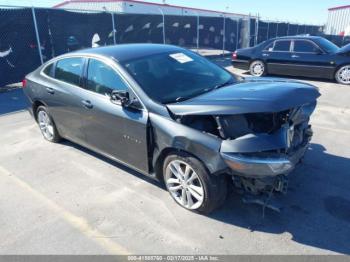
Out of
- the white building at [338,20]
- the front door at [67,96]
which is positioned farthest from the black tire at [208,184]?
the white building at [338,20]

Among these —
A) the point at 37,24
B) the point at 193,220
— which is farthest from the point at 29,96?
the point at 37,24

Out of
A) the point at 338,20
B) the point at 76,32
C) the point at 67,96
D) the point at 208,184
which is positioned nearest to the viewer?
the point at 208,184

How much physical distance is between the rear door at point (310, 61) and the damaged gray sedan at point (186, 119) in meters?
6.66

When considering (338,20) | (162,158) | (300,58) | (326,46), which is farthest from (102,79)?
(338,20)

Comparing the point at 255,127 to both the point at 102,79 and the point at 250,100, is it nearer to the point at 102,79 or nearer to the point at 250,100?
the point at 250,100

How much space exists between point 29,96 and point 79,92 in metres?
1.79

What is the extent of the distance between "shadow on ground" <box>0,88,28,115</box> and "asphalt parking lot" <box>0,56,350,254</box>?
3739 mm

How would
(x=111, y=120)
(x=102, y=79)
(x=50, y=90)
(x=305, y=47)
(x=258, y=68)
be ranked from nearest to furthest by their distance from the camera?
(x=111, y=120) < (x=102, y=79) < (x=50, y=90) < (x=305, y=47) < (x=258, y=68)

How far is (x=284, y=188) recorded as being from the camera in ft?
10.2

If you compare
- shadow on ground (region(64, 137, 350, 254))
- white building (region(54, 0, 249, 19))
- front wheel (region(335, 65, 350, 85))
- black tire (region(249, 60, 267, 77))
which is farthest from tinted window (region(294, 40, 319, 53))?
white building (region(54, 0, 249, 19))

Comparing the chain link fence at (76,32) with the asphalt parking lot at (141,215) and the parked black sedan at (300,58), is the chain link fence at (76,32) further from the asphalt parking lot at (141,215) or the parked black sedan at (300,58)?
the asphalt parking lot at (141,215)

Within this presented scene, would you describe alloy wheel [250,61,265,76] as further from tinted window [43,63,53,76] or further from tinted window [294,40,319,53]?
tinted window [43,63,53,76]

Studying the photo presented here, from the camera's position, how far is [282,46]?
10273 millimetres

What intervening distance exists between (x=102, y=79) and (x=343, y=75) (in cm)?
827
